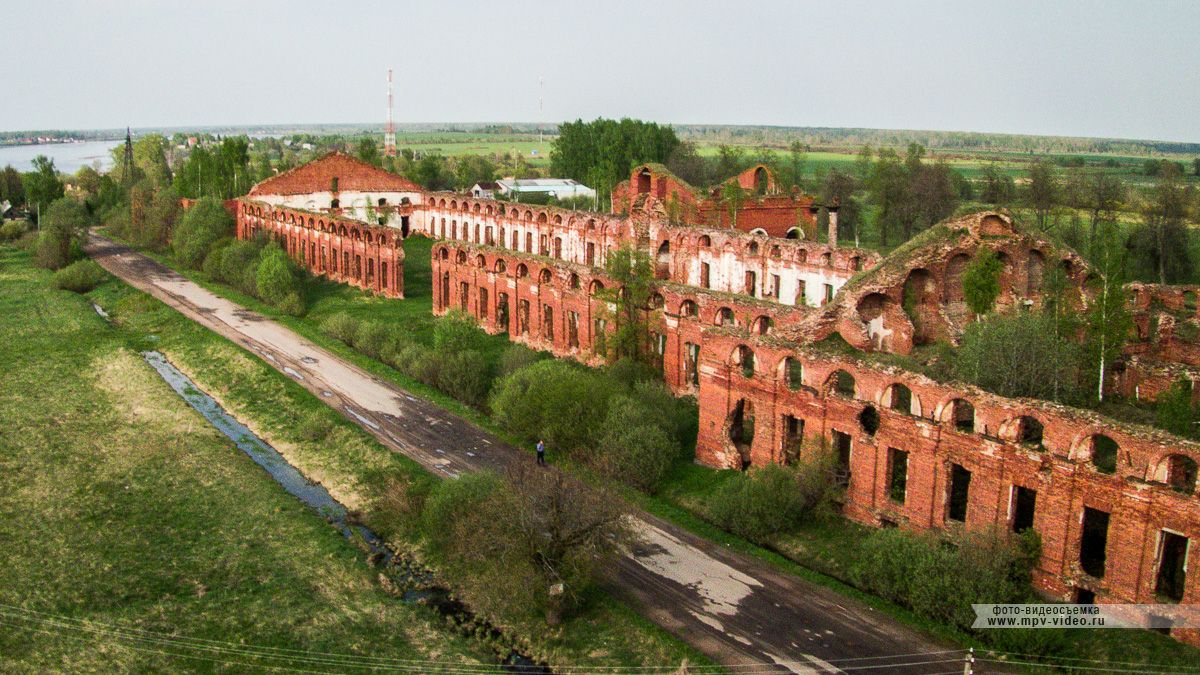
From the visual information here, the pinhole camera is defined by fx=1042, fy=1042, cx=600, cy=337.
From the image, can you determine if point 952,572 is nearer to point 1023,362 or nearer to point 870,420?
point 870,420

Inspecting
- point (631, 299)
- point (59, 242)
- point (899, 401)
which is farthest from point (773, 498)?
point (59, 242)

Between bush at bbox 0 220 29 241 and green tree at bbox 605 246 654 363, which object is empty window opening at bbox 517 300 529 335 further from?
bush at bbox 0 220 29 241

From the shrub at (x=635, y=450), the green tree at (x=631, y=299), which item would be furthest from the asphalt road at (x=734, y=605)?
the green tree at (x=631, y=299)

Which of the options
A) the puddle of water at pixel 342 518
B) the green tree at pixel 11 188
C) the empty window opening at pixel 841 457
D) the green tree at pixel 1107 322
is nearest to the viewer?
the puddle of water at pixel 342 518

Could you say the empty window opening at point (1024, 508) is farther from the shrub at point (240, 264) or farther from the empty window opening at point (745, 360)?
the shrub at point (240, 264)

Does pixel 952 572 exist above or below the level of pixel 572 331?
below

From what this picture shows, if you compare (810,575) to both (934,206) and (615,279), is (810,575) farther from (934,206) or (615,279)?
(934,206)

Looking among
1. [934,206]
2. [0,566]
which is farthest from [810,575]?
[934,206]
